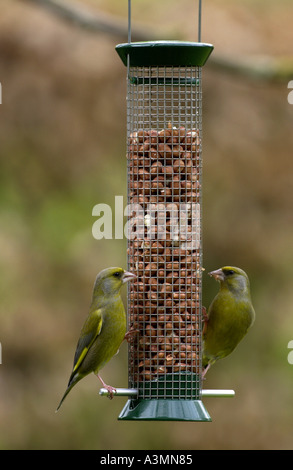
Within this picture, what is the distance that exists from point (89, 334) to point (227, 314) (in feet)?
3.25

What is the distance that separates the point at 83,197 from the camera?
11352mm

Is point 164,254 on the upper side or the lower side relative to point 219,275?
upper

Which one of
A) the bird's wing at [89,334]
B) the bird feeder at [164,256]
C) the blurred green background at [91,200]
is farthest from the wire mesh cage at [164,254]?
the blurred green background at [91,200]

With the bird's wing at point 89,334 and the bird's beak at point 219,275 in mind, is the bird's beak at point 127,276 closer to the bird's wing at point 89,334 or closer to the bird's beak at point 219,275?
the bird's wing at point 89,334

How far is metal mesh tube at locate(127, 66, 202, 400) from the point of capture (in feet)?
23.2

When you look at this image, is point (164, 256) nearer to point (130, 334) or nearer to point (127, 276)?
point (127, 276)

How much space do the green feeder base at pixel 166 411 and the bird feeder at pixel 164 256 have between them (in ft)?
0.14

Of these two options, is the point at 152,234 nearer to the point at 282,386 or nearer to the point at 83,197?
the point at 83,197

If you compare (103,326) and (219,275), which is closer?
(103,326)

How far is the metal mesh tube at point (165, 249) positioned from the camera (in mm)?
7059

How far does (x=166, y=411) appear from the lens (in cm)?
681

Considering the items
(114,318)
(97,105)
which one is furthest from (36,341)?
(114,318)

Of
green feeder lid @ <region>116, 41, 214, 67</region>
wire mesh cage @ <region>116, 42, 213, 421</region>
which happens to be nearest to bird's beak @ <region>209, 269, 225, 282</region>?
wire mesh cage @ <region>116, 42, 213, 421</region>

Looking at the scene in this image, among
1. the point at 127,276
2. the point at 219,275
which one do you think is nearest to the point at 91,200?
the point at 219,275
